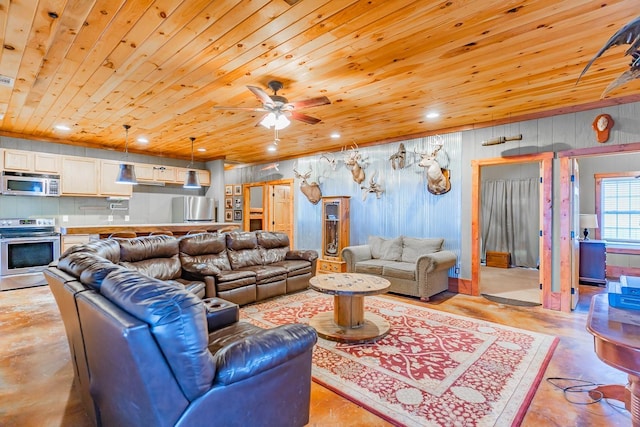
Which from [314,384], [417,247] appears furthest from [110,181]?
[314,384]

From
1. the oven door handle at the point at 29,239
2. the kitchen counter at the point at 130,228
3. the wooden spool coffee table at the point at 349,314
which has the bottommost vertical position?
the wooden spool coffee table at the point at 349,314

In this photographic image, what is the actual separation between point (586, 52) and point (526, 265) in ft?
20.2

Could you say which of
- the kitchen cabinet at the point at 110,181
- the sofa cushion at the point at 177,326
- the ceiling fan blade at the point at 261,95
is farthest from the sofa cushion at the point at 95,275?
the kitchen cabinet at the point at 110,181

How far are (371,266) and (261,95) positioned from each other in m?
3.24

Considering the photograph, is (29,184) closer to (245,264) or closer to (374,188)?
(245,264)

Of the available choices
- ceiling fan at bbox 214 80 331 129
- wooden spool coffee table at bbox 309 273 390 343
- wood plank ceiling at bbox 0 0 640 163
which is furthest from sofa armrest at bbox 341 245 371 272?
ceiling fan at bbox 214 80 331 129

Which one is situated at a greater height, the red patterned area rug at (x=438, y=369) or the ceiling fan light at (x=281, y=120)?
the ceiling fan light at (x=281, y=120)

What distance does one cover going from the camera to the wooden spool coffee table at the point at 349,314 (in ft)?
10.6

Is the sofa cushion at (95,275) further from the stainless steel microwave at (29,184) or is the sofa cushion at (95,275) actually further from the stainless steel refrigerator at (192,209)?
the stainless steel refrigerator at (192,209)

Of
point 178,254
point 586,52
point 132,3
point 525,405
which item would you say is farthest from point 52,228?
point 586,52

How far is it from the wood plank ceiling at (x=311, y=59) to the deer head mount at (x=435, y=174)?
0.61m

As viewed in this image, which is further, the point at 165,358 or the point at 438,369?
the point at 438,369

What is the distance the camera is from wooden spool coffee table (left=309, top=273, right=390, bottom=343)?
10.6 ft

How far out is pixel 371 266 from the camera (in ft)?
17.1
